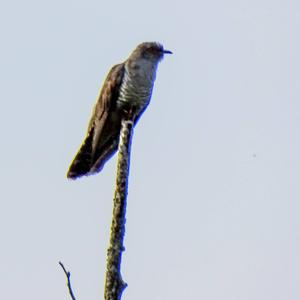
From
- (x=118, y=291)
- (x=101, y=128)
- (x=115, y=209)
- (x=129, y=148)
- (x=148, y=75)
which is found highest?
(x=148, y=75)

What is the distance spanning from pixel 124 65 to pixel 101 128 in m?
0.88

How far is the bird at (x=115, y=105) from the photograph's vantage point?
8.89 m

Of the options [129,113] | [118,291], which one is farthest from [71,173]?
[118,291]

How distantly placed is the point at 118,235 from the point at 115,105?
15.3 ft

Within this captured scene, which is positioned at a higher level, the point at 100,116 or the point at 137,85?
the point at 137,85

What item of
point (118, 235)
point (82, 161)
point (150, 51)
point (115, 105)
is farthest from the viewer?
point (150, 51)

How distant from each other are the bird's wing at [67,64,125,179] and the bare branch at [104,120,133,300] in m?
3.42

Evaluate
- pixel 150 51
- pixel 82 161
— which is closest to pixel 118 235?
pixel 82 161

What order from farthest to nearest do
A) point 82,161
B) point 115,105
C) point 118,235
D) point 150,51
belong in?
point 150,51, point 115,105, point 82,161, point 118,235

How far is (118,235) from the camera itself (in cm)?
469

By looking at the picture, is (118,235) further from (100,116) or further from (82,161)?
(100,116)

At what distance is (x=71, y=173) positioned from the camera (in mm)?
8375

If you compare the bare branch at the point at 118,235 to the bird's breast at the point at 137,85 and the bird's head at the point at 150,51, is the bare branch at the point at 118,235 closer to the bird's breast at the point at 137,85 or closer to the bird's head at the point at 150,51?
the bird's breast at the point at 137,85

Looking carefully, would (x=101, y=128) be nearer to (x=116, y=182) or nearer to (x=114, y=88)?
(x=114, y=88)
